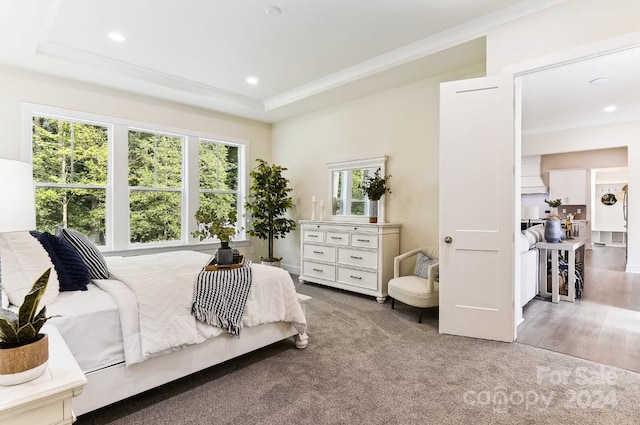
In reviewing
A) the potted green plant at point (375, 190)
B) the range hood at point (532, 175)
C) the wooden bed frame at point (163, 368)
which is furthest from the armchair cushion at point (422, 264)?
the range hood at point (532, 175)

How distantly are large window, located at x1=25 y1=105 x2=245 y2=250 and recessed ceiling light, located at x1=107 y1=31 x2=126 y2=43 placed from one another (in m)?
1.34

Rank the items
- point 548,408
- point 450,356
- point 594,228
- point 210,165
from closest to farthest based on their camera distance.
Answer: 1. point 548,408
2. point 450,356
3. point 210,165
4. point 594,228

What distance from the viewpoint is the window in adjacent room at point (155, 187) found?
4875mm

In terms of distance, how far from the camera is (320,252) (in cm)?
503

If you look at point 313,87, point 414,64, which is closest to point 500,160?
point 414,64

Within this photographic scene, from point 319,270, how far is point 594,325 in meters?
3.23

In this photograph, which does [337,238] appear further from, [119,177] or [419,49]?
[119,177]

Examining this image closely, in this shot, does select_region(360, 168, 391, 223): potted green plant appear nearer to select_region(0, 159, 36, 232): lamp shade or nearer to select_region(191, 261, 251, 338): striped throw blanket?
select_region(191, 261, 251, 338): striped throw blanket

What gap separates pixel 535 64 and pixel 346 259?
3001 millimetres

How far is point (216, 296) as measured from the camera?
232cm

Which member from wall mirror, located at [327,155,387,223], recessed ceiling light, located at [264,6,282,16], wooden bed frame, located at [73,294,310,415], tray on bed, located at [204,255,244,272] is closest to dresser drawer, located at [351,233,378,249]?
wall mirror, located at [327,155,387,223]

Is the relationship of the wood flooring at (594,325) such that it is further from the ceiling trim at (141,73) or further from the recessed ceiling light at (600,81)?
the ceiling trim at (141,73)

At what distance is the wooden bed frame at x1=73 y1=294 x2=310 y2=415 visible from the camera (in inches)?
72.6

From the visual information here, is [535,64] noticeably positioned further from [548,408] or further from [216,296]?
[216,296]
